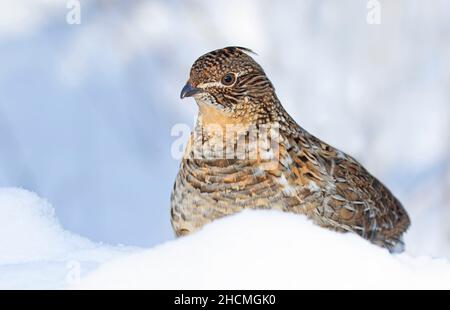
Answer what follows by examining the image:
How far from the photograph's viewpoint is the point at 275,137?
4.17 metres

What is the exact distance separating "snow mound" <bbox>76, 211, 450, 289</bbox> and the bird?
3.55ft

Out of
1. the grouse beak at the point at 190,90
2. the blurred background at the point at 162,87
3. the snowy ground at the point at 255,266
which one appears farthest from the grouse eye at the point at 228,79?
the blurred background at the point at 162,87

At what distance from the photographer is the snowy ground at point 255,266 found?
2.66 metres

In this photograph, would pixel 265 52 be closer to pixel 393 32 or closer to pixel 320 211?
pixel 393 32

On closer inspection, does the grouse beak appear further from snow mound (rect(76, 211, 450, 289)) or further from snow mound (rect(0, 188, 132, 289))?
snow mound (rect(76, 211, 450, 289))

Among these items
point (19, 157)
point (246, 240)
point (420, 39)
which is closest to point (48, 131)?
point (19, 157)

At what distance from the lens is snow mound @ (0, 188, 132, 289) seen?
2898 mm

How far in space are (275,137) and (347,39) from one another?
4671 millimetres

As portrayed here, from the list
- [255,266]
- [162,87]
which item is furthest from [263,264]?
[162,87]

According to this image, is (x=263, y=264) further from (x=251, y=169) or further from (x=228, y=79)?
(x=228, y=79)

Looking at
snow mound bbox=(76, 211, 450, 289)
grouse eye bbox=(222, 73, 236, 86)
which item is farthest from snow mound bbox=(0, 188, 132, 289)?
grouse eye bbox=(222, 73, 236, 86)

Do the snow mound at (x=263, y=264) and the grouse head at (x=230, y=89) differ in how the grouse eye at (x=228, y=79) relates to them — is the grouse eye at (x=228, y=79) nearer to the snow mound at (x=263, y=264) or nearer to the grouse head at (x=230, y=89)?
the grouse head at (x=230, y=89)

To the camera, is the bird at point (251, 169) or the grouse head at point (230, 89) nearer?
the bird at point (251, 169)

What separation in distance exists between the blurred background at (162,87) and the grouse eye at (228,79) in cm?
339
